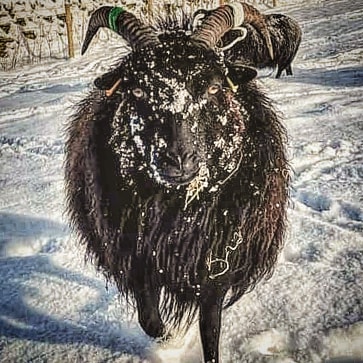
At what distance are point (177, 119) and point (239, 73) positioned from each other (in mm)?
226

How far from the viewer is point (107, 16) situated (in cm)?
114

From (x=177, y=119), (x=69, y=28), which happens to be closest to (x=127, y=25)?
(x=177, y=119)

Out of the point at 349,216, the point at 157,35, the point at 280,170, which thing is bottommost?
the point at 349,216

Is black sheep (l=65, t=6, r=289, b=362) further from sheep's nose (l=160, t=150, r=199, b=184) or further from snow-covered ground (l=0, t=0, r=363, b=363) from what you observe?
snow-covered ground (l=0, t=0, r=363, b=363)

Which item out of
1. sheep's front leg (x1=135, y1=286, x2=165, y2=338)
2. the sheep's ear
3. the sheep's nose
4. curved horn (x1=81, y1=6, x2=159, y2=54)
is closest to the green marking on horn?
curved horn (x1=81, y1=6, x2=159, y2=54)

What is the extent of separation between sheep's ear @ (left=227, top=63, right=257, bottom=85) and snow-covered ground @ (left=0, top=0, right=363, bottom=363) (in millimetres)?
324

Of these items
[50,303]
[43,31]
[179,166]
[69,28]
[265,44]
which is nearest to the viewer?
[179,166]

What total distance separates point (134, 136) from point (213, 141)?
0.56 feet

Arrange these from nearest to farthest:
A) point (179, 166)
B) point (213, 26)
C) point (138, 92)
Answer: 1. point (179, 166)
2. point (138, 92)
3. point (213, 26)

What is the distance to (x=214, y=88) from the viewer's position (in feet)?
3.14

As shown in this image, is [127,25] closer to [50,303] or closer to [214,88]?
[214,88]

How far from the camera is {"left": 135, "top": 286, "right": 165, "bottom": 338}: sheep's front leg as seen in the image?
44.6 inches

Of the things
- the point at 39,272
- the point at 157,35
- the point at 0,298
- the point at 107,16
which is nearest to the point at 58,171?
the point at 39,272

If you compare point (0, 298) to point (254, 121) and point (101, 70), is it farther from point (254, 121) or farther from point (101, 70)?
point (254, 121)
